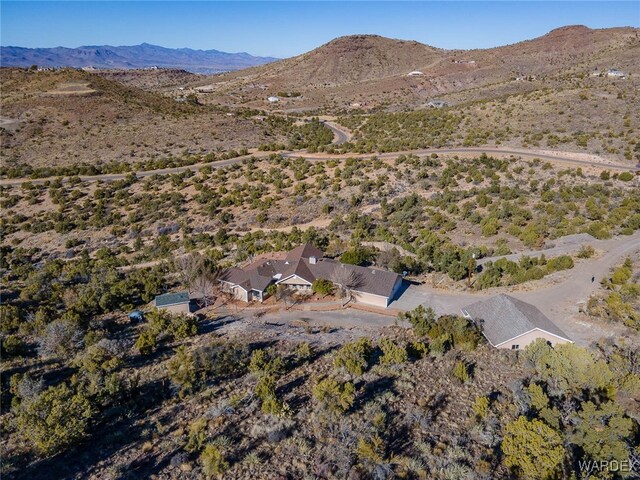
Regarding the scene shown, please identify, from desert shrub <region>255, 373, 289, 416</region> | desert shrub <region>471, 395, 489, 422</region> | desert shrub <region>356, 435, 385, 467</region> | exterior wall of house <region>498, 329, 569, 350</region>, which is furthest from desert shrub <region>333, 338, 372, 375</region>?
exterior wall of house <region>498, 329, 569, 350</region>

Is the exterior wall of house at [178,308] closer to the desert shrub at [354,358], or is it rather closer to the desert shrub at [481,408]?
the desert shrub at [354,358]

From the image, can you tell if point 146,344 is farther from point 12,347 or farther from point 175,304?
point 12,347

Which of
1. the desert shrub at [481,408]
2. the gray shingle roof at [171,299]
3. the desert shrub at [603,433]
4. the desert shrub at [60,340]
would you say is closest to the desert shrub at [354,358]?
the desert shrub at [481,408]

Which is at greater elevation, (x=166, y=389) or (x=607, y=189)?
(x=607, y=189)

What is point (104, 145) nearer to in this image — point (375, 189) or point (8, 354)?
point (375, 189)

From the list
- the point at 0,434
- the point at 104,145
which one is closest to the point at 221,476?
the point at 0,434
